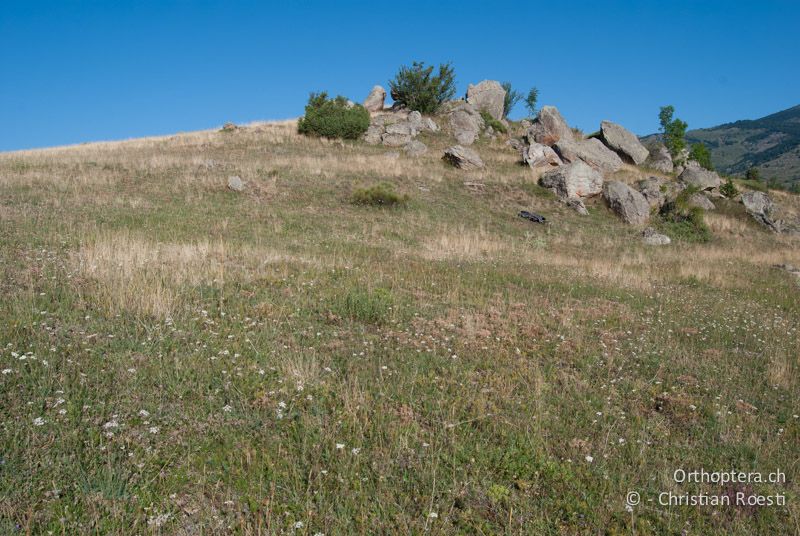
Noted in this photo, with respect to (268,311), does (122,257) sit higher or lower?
higher

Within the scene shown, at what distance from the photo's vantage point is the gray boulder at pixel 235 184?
2219cm

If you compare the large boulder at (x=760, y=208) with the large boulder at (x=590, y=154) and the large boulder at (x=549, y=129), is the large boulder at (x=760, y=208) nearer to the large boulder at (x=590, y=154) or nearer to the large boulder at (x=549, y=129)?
the large boulder at (x=590, y=154)

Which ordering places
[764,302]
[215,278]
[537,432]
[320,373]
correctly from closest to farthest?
[537,432] < [320,373] < [215,278] < [764,302]

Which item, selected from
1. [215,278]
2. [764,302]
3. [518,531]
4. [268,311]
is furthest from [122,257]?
[764,302]

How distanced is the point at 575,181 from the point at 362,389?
26055 millimetres

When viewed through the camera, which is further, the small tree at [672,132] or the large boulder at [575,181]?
the small tree at [672,132]

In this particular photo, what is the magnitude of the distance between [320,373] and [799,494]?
527cm

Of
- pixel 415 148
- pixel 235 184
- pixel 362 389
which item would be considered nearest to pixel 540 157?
pixel 415 148

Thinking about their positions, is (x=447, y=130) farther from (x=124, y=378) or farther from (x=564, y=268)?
(x=124, y=378)

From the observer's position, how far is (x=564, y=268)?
1560cm

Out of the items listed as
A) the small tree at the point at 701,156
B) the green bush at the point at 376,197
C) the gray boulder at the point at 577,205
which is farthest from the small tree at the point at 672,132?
the green bush at the point at 376,197

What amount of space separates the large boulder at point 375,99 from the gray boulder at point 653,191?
26.5m

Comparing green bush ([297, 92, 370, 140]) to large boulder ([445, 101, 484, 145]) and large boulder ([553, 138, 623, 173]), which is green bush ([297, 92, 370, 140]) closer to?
large boulder ([445, 101, 484, 145])

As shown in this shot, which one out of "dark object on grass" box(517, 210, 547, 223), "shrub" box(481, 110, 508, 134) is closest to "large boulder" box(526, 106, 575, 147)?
"shrub" box(481, 110, 508, 134)
